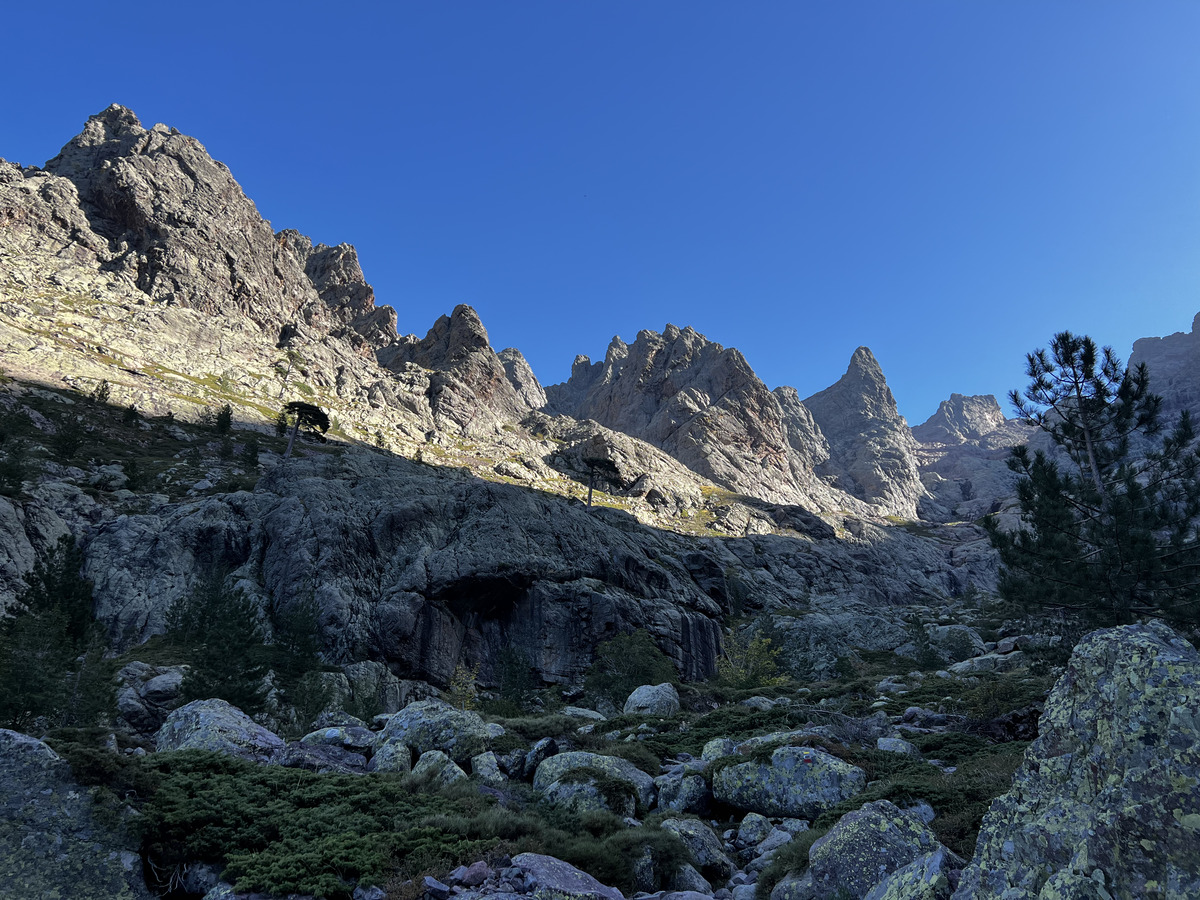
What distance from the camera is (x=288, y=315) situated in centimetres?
17438

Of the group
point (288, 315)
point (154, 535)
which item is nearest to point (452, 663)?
point (154, 535)

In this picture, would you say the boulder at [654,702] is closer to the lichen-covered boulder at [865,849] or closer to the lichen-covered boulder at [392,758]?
the lichen-covered boulder at [392,758]

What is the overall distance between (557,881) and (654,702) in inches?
1150

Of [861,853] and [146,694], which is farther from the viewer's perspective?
[146,694]

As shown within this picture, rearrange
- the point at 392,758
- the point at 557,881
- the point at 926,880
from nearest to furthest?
the point at 926,880
the point at 557,881
the point at 392,758

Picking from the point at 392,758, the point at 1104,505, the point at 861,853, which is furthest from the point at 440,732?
the point at 1104,505

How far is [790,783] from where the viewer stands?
59.0ft

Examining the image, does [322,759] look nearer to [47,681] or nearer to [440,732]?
[440,732]

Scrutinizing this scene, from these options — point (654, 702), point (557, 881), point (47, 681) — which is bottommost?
point (654, 702)

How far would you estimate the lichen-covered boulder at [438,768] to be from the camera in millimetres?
18266

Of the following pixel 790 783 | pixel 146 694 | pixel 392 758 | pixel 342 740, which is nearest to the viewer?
pixel 790 783

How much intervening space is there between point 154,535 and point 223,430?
4678 centimetres

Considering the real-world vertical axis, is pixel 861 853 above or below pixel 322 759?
above

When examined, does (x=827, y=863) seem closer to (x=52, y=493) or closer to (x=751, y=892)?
(x=751, y=892)
